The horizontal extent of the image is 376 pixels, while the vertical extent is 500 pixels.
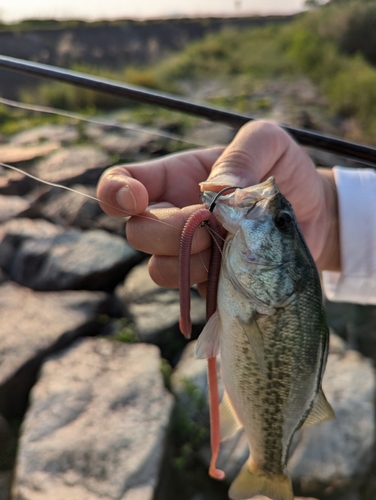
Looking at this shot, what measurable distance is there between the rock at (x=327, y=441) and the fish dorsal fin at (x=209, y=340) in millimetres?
1970

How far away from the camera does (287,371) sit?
5.10ft

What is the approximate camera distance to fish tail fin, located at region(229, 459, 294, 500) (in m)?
1.72

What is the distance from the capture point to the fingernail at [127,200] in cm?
158

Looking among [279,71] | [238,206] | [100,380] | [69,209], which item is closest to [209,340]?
[238,206]

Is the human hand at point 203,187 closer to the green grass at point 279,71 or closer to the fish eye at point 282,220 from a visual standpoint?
the fish eye at point 282,220

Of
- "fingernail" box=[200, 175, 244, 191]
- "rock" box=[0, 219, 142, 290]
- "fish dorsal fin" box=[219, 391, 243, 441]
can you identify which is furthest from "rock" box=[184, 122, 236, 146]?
"fish dorsal fin" box=[219, 391, 243, 441]

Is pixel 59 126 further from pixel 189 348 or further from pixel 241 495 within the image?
pixel 241 495

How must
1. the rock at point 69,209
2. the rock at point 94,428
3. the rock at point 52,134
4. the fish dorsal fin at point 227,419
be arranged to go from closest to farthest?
the fish dorsal fin at point 227,419, the rock at point 94,428, the rock at point 69,209, the rock at point 52,134

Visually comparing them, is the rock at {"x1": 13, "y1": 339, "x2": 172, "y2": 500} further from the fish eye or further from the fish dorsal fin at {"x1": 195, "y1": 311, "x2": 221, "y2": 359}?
the fish eye

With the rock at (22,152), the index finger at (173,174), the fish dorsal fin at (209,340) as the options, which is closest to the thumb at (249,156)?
the index finger at (173,174)

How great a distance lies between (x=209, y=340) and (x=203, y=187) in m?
0.57

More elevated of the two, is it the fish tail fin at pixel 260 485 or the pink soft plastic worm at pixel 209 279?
the pink soft plastic worm at pixel 209 279

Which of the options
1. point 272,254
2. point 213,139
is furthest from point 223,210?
point 213,139

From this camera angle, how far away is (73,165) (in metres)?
4.46
